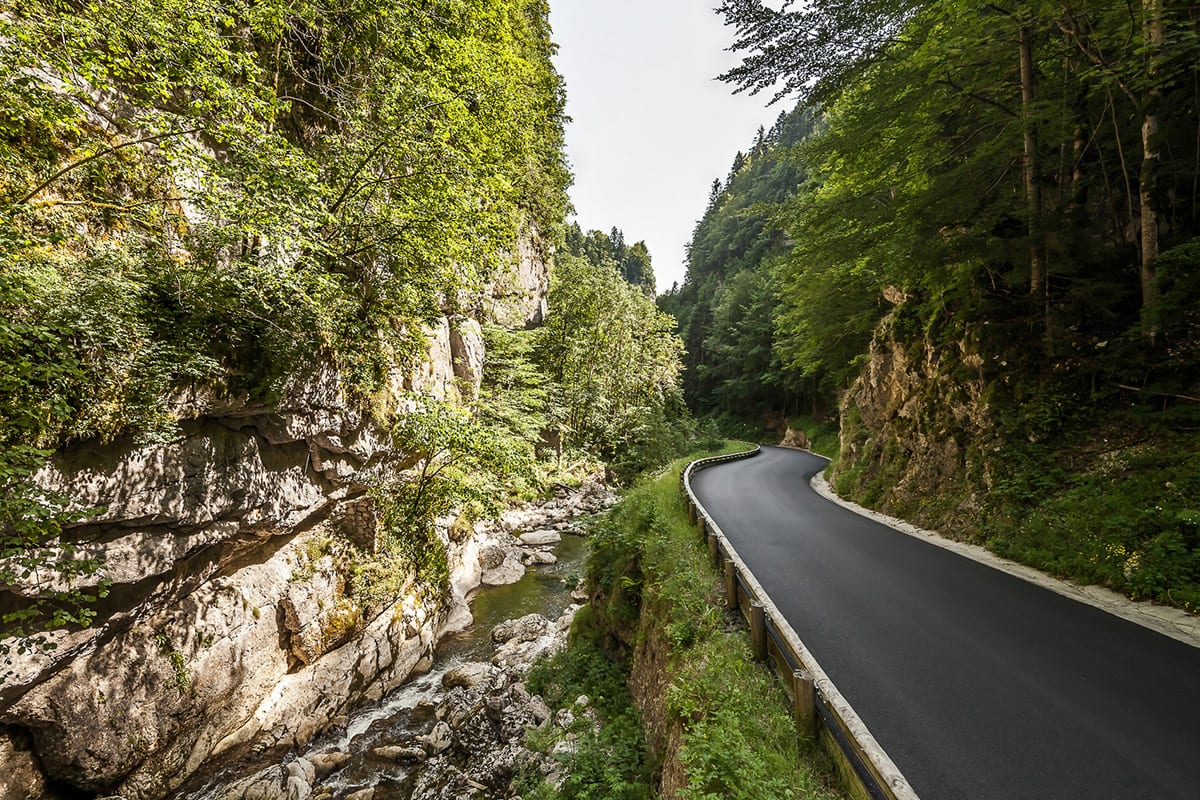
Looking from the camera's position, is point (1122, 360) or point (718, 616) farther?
point (1122, 360)

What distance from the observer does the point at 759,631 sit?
17.0ft

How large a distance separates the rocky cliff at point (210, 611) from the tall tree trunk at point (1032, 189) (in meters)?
13.7

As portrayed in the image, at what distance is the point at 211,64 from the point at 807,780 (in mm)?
10153

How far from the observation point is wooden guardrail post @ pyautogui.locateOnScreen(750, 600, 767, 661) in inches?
203

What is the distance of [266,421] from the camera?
7586 millimetres

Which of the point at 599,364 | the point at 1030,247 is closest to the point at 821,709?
the point at 1030,247

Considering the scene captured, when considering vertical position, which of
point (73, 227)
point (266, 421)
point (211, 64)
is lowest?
point (266, 421)

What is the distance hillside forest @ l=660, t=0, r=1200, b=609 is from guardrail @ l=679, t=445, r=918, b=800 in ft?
17.6

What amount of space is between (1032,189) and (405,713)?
17.6 metres

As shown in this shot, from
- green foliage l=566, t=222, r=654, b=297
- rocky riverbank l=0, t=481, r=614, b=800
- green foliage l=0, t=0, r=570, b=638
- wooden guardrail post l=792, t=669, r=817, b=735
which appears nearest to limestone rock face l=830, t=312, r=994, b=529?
wooden guardrail post l=792, t=669, r=817, b=735

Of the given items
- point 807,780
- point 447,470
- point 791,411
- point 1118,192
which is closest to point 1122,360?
point 1118,192

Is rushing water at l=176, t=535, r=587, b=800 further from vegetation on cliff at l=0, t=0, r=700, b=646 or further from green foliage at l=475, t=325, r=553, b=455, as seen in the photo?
green foliage at l=475, t=325, r=553, b=455

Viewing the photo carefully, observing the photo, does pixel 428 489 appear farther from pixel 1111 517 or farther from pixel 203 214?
pixel 1111 517

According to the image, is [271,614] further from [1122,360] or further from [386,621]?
[1122,360]
